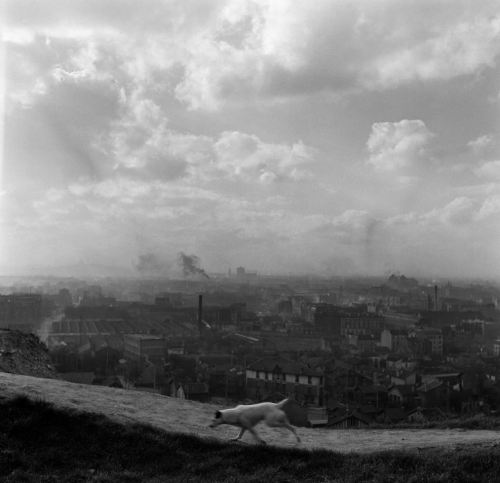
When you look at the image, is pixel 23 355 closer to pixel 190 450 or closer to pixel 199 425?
pixel 199 425

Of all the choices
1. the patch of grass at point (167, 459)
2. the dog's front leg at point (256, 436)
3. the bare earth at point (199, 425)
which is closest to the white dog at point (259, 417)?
the dog's front leg at point (256, 436)

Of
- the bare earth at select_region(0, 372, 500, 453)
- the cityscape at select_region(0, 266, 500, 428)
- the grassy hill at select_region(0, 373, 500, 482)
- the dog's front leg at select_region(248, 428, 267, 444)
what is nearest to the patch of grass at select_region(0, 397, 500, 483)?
the grassy hill at select_region(0, 373, 500, 482)

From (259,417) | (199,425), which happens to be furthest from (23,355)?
(259,417)

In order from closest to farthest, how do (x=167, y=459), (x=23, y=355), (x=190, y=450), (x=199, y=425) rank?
(x=167, y=459)
(x=190, y=450)
(x=199, y=425)
(x=23, y=355)

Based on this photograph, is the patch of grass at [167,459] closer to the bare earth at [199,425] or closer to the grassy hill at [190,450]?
the grassy hill at [190,450]

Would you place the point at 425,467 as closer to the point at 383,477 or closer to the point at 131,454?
the point at 383,477

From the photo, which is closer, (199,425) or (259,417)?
(259,417)

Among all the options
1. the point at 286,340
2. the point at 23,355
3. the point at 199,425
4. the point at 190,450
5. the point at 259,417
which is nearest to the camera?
the point at 190,450

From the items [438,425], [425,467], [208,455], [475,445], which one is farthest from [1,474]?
[438,425]
